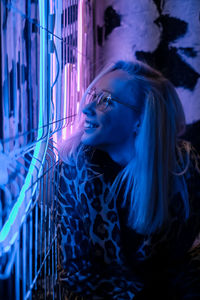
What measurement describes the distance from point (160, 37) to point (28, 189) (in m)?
1.25

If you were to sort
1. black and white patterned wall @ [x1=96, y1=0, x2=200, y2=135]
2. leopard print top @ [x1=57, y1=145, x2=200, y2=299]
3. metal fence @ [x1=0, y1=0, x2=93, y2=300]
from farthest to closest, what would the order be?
black and white patterned wall @ [x1=96, y1=0, x2=200, y2=135] → leopard print top @ [x1=57, y1=145, x2=200, y2=299] → metal fence @ [x1=0, y1=0, x2=93, y2=300]

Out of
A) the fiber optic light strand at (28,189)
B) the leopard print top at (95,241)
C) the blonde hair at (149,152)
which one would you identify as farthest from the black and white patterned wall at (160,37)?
the fiber optic light strand at (28,189)

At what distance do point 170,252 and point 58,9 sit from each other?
0.89m

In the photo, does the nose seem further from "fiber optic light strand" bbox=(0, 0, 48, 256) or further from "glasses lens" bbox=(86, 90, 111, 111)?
"fiber optic light strand" bbox=(0, 0, 48, 256)

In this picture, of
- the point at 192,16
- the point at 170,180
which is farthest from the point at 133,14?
the point at 170,180

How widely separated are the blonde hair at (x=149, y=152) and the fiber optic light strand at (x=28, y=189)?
0.27m

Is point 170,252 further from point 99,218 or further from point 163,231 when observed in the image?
point 99,218

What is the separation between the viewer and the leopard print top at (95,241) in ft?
2.89

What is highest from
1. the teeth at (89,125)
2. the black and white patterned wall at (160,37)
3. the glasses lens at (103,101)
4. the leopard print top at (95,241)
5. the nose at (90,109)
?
the black and white patterned wall at (160,37)

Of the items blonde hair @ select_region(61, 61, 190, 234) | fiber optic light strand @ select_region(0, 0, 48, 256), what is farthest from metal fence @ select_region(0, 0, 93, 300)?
blonde hair @ select_region(61, 61, 190, 234)

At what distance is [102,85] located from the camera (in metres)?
0.90

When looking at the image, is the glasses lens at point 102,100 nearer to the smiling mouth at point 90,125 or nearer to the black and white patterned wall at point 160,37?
the smiling mouth at point 90,125

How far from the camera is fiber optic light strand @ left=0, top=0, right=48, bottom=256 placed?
500 mm

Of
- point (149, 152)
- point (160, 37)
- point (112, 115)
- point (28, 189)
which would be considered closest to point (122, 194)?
point (149, 152)
